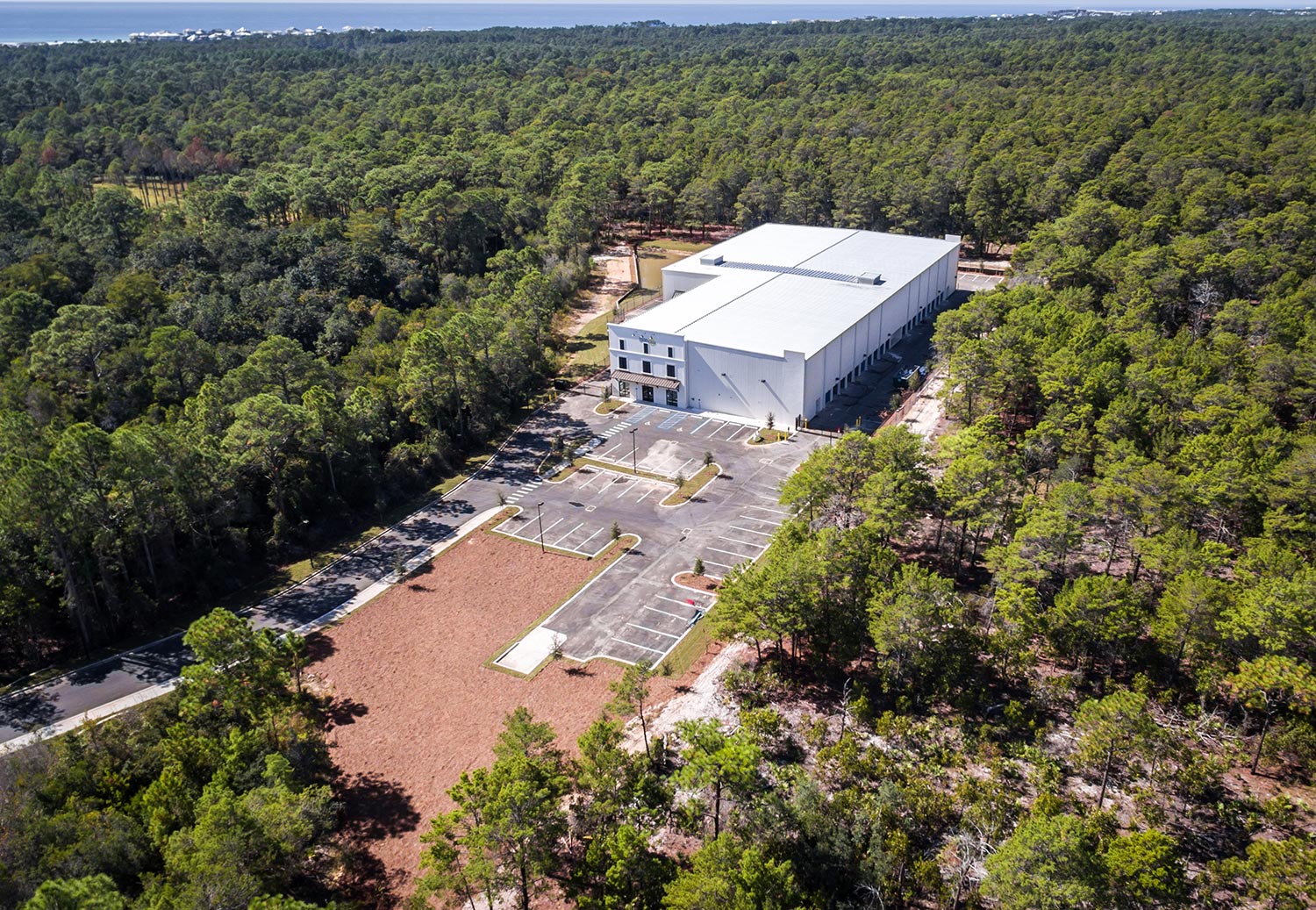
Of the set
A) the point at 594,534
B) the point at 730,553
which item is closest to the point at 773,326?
the point at 730,553

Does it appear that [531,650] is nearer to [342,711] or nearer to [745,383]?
[342,711]

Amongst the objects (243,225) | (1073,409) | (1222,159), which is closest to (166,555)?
(1073,409)

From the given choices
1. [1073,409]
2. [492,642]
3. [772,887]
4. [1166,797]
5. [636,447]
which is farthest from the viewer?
[636,447]

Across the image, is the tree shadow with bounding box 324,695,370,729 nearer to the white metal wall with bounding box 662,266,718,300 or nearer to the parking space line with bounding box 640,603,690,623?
the parking space line with bounding box 640,603,690,623

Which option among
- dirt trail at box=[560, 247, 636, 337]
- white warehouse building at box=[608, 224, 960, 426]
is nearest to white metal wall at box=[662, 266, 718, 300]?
white warehouse building at box=[608, 224, 960, 426]

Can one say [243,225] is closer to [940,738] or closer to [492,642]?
[492,642]
